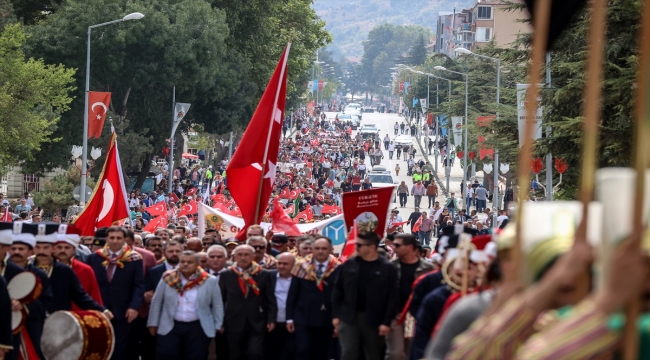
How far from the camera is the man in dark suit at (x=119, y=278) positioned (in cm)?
1235

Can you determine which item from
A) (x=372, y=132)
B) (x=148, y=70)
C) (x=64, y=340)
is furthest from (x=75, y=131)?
(x=372, y=132)

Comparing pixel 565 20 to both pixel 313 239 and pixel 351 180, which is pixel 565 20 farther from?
pixel 351 180

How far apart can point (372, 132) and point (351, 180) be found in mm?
50195

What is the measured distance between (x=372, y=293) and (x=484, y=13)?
395ft

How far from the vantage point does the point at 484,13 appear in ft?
425

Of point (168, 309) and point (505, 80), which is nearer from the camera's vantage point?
point (168, 309)

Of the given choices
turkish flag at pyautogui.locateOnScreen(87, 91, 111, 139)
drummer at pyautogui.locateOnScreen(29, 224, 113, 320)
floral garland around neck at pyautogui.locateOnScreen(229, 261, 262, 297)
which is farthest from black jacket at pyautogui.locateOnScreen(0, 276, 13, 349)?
turkish flag at pyautogui.locateOnScreen(87, 91, 111, 139)

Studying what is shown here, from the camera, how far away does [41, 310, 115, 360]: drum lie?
999 cm

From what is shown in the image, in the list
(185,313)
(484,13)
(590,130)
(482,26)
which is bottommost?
(185,313)

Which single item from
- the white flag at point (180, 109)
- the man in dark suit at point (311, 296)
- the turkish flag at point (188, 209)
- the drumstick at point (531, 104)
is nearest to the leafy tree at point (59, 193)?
the turkish flag at point (188, 209)

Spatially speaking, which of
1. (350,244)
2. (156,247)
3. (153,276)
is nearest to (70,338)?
(153,276)

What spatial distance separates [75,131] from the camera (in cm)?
4338

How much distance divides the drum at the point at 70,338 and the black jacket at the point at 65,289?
24.8 inches

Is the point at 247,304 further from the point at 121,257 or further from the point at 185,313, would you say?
the point at 121,257
